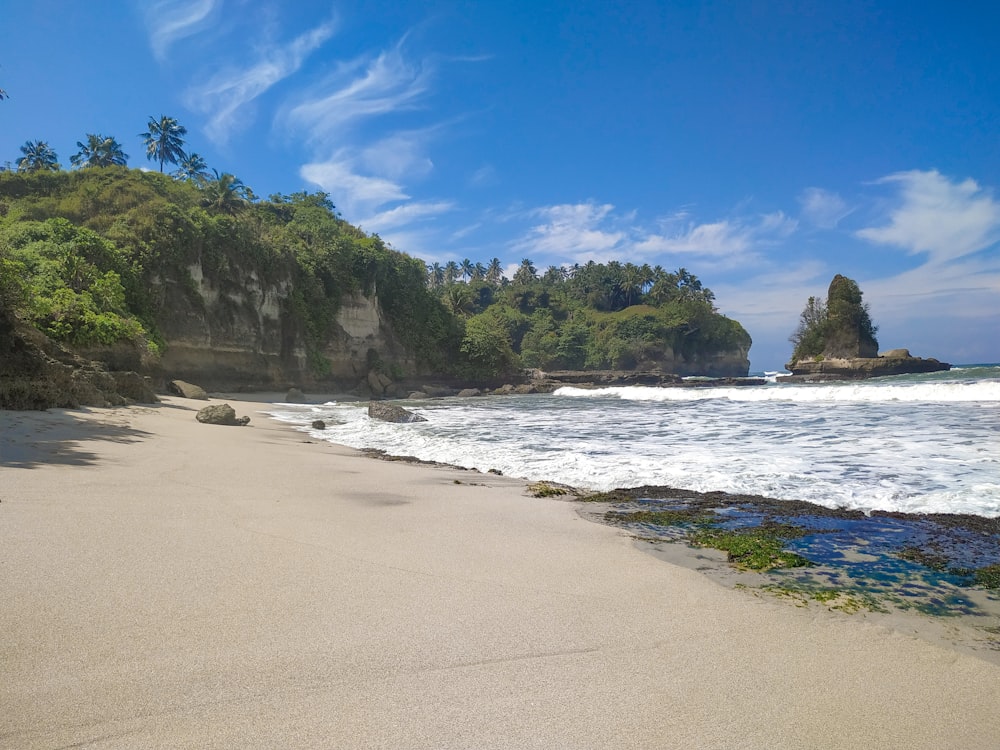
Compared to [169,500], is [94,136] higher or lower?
higher

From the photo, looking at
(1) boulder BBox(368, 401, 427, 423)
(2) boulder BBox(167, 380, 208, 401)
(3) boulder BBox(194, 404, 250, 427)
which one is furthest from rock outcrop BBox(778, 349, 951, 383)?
(3) boulder BBox(194, 404, 250, 427)

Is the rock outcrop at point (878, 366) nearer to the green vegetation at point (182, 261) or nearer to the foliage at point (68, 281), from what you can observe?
the green vegetation at point (182, 261)

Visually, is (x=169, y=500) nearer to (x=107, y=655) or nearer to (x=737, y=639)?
(x=107, y=655)

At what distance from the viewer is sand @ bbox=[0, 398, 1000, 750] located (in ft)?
6.04

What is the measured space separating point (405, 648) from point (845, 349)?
61918 millimetres

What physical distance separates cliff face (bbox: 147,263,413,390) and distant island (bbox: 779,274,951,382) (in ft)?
131

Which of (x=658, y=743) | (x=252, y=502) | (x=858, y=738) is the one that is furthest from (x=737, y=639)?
(x=252, y=502)

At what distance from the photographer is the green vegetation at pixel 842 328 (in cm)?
5303

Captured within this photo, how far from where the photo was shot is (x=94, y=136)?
49.5 metres

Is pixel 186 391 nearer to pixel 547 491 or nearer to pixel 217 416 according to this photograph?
pixel 217 416

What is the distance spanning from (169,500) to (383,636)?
3026mm

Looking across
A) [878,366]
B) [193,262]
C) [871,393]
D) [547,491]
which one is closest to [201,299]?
[193,262]

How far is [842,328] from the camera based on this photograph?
176ft

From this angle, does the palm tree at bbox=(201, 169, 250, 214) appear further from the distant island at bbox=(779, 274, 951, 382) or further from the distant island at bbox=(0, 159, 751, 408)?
the distant island at bbox=(779, 274, 951, 382)
